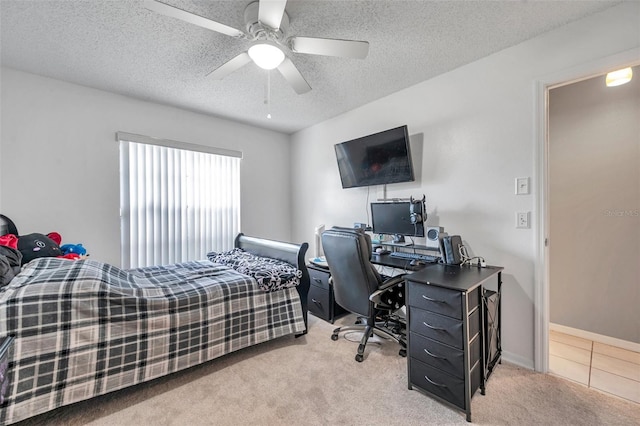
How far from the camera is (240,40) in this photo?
2.01 m

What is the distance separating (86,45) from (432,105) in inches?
117

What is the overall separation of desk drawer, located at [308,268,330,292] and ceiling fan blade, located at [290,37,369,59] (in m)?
2.01

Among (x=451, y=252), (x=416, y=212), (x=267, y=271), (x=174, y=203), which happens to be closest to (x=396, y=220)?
(x=416, y=212)

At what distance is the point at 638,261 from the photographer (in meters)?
2.18

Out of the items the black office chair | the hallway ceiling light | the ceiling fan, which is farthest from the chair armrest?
the hallway ceiling light

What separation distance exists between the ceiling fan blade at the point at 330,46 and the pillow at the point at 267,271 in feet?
5.70

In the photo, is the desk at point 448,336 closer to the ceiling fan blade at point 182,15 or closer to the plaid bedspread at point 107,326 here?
the plaid bedspread at point 107,326

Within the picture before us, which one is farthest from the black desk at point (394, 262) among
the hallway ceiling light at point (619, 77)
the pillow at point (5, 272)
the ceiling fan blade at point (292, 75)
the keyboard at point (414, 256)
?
the pillow at point (5, 272)

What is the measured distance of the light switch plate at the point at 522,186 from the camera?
80.1 inches

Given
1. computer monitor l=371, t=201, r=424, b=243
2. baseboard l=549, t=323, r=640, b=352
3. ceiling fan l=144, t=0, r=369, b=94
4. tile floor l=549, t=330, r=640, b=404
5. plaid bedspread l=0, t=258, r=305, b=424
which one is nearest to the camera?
plaid bedspread l=0, t=258, r=305, b=424

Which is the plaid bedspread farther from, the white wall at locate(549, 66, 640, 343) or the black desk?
the white wall at locate(549, 66, 640, 343)

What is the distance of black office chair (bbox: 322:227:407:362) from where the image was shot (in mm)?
2033

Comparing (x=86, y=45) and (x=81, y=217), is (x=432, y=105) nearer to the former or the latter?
(x=86, y=45)

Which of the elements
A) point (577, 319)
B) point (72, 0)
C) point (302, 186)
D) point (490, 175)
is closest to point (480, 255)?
point (490, 175)
